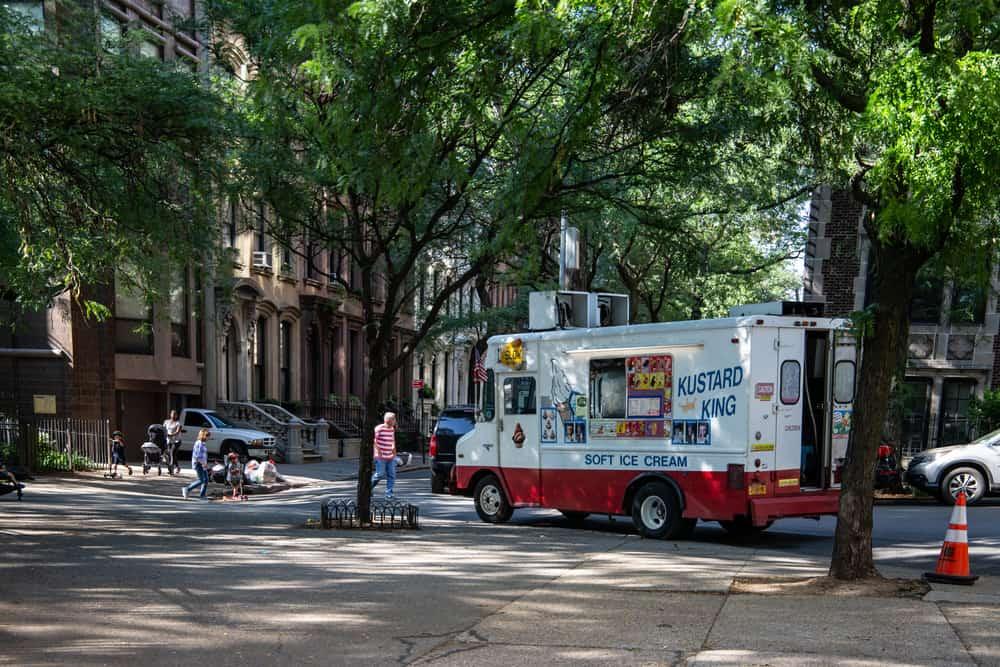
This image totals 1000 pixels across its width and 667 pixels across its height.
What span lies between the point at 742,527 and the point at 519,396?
3.72 metres

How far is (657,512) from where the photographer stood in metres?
14.9

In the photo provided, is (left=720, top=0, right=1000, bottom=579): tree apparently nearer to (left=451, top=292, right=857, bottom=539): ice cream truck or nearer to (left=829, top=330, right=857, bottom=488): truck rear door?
(left=451, top=292, right=857, bottom=539): ice cream truck

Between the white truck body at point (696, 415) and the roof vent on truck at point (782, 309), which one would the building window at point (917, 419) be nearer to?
the white truck body at point (696, 415)

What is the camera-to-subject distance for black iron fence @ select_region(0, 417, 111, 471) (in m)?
25.5

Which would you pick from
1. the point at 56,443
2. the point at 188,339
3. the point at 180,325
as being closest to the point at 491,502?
the point at 56,443

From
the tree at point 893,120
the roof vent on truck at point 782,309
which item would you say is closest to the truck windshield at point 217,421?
the roof vent on truck at point 782,309

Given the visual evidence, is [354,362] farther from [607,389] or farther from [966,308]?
[607,389]

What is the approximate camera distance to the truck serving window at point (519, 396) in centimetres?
1652

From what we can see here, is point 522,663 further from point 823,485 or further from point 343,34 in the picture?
point 823,485

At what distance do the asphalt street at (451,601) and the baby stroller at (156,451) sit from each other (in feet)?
36.9

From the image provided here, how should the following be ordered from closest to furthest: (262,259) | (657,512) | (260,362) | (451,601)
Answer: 1. (451,601)
2. (657,512)
3. (262,259)
4. (260,362)

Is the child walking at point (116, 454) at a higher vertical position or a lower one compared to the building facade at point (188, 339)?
lower

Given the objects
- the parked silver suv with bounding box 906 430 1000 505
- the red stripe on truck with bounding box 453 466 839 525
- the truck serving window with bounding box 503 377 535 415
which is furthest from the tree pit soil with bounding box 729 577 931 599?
the parked silver suv with bounding box 906 430 1000 505

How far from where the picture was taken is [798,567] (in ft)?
39.8
